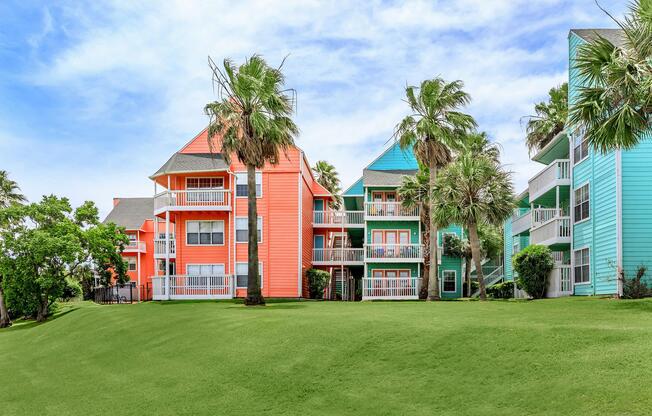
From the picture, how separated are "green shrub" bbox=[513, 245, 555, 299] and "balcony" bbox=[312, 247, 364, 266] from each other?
1295cm

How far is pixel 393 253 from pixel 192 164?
45.6 ft

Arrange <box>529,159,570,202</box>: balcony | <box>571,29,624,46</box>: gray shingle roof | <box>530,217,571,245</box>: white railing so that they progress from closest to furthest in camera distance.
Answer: <box>571,29,624,46</box>: gray shingle roof, <box>530,217,571,245</box>: white railing, <box>529,159,570,202</box>: balcony

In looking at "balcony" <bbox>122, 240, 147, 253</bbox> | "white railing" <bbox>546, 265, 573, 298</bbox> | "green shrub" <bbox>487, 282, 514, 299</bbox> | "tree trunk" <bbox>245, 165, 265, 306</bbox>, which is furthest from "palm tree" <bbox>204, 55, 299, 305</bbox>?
"balcony" <bbox>122, 240, 147, 253</bbox>

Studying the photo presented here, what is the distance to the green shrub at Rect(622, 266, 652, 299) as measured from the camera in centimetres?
2370

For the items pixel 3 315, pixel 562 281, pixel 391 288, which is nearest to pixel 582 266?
pixel 562 281

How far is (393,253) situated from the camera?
1628 inches

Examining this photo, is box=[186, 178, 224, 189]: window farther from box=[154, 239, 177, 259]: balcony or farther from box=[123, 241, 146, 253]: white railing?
box=[123, 241, 146, 253]: white railing

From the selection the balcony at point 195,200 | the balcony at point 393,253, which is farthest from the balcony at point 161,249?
the balcony at point 393,253

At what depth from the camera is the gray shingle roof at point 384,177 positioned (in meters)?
42.3

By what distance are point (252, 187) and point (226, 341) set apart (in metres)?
11.8

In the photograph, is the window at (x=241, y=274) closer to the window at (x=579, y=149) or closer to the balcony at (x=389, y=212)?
the balcony at (x=389, y=212)

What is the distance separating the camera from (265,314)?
2266cm

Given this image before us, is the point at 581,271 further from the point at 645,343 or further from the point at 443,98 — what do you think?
the point at 645,343

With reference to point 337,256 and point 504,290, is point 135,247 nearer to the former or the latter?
point 337,256
